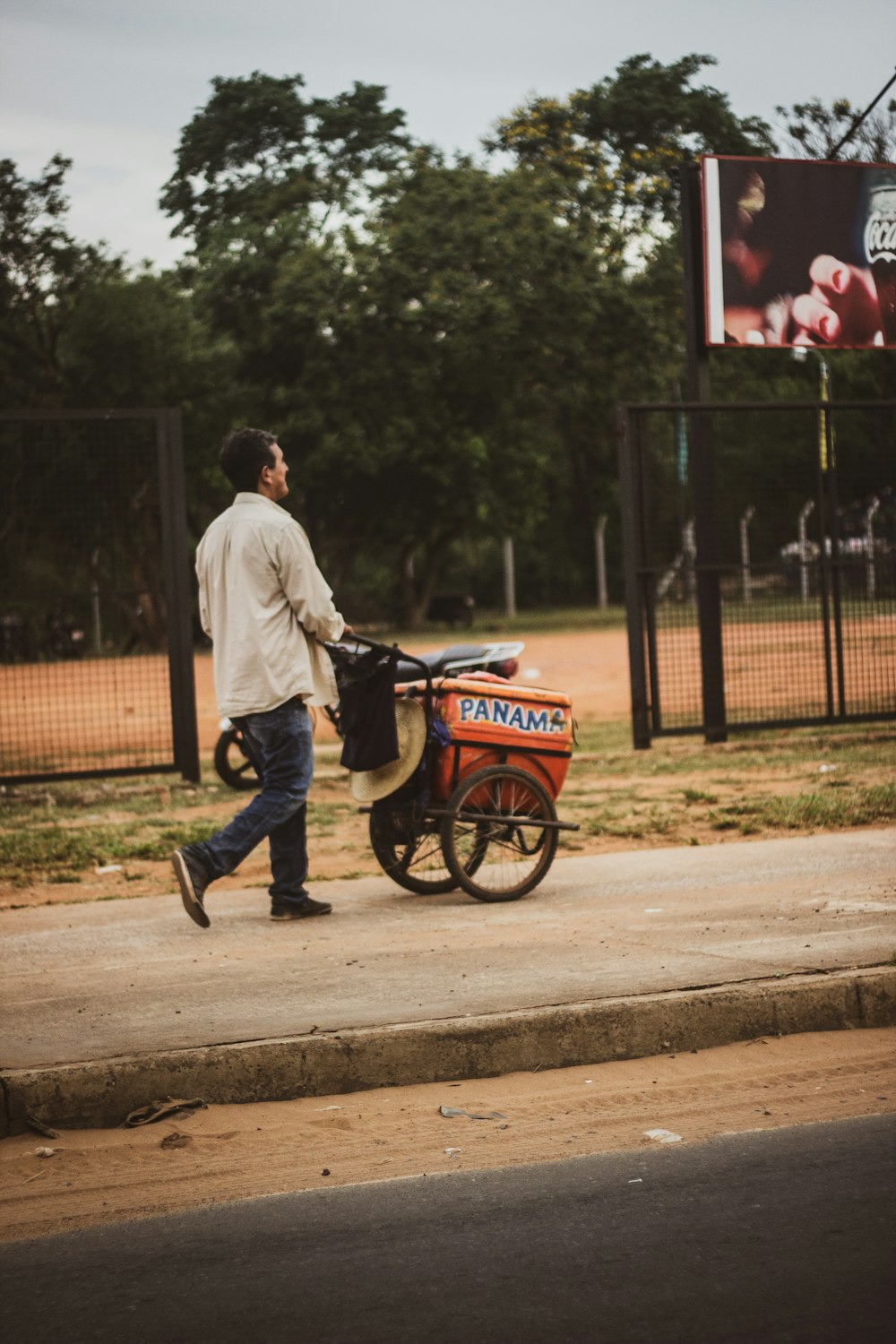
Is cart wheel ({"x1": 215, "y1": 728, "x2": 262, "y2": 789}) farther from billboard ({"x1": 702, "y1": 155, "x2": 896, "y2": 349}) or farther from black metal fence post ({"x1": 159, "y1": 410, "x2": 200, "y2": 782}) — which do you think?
billboard ({"x1": 702, "y1": 155, "x2": 896, "y2": 349})

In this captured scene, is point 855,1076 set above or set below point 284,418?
below

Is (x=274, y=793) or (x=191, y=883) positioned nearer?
(x=191, y=883)

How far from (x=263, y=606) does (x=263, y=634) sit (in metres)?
0.12

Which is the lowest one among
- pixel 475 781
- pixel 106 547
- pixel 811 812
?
pixel 811 812

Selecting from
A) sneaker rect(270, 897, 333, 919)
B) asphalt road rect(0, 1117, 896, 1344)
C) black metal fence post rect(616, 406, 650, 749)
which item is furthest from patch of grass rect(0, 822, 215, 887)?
asphalt road rect(0, 1117, 896, 1344)

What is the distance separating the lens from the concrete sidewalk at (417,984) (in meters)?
4.92

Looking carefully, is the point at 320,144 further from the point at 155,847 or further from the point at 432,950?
the point at 432,950

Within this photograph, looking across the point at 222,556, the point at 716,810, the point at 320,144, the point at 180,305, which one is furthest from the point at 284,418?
the point at 222,556

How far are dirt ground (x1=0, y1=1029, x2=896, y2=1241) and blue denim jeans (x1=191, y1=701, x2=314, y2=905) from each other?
1.76m

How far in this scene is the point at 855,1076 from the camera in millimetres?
4875

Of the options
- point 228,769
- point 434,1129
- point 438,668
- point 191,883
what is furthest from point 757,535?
point 434,1129

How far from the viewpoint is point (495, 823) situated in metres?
7.26

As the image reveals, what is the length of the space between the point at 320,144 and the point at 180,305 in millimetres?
6992

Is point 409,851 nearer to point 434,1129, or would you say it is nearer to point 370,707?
point 370,707
